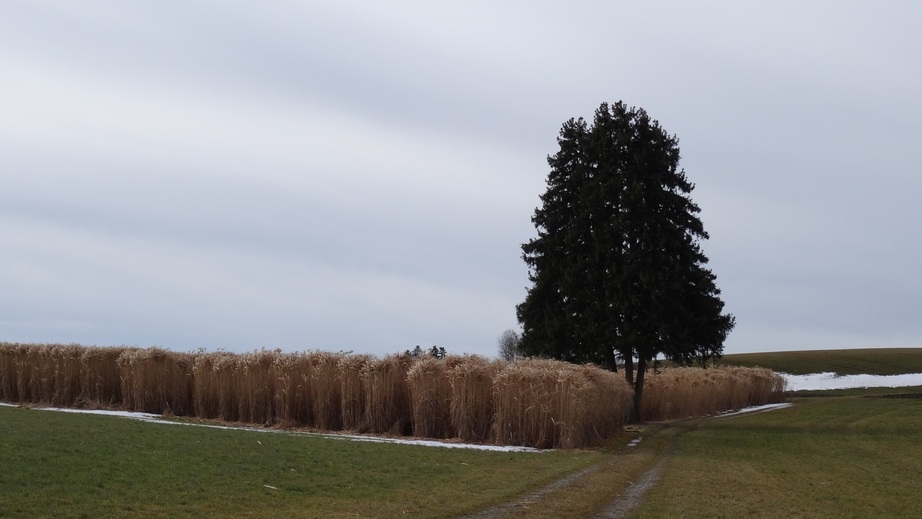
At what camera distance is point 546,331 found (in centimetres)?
4462

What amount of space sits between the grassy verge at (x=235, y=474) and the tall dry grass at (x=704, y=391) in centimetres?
2577

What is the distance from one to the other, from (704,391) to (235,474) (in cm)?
4318

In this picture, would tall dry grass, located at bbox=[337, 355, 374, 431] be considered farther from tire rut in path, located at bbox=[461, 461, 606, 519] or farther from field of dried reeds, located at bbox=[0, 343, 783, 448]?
tire rut in path, located at bbox=[461, 461, 606, 519]

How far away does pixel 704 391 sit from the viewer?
179 ft

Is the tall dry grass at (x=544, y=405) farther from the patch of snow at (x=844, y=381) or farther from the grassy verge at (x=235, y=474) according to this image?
the patch of snow at (x=844, y=381)

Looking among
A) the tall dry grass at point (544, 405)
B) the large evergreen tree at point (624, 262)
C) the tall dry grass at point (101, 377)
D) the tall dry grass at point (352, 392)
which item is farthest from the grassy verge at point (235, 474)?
the large evergreen tree at point (624, 262)

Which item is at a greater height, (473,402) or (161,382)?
(161,382)

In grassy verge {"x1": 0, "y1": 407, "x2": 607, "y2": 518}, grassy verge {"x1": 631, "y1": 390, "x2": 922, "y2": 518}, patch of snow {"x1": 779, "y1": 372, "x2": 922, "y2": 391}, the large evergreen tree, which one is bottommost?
grassy verge {"x1": 631, "y1": 390, "x2": 922, "y2": 518}

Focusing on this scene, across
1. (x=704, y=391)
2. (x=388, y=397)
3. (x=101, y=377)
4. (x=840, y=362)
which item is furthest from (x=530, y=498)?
(x=840, y=362)

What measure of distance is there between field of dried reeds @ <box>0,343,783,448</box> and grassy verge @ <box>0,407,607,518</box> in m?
4.45

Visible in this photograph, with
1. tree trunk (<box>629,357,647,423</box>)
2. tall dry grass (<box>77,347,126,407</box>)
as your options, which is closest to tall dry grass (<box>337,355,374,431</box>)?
tall dry grass (<box>77,347,126,407</box>)

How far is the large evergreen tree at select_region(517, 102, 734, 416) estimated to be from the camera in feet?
138

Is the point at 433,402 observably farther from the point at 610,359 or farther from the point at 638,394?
the point at 638,394

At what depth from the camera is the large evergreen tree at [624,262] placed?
41.9 meters
